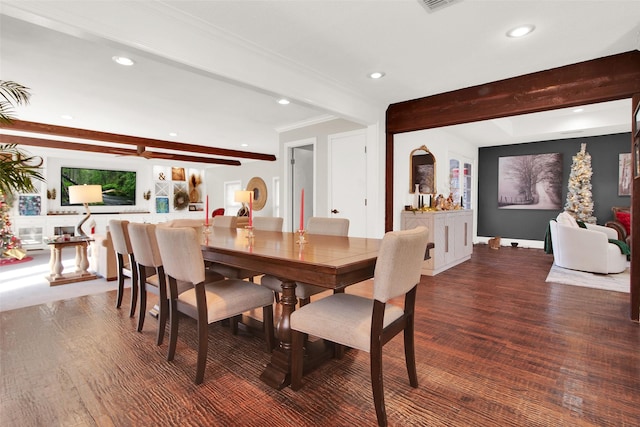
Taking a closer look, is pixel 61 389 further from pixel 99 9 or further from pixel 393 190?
pixel 393 190

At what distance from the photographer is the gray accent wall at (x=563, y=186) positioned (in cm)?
626

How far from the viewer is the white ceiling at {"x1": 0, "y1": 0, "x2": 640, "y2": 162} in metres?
2.21

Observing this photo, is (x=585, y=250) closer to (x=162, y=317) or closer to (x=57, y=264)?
(x=162, y=317)

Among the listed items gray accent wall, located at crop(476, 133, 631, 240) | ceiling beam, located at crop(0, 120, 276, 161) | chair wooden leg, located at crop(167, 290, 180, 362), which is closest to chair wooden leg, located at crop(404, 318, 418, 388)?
chair wooden leg, located at crop(167, 290, 180, 362)

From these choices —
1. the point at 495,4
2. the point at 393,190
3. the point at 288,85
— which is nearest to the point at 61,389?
the point at 288,85

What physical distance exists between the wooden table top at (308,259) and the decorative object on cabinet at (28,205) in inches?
327

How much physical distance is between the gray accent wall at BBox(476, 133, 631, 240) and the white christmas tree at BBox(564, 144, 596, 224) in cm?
19

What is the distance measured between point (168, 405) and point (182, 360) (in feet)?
1.66

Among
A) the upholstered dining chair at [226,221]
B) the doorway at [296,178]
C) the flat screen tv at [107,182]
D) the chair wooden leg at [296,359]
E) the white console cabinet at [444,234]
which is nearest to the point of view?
the chair wooden leg at [296,359]

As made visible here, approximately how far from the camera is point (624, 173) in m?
6.12

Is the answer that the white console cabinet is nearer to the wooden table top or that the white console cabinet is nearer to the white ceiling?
the white ceiling

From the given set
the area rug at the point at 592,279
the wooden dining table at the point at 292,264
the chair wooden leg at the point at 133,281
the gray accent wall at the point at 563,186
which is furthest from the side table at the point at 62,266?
the gray accent wall at the point at 563,186

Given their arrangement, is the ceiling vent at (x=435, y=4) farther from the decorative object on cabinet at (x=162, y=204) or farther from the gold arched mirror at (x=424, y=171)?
the decorative object on cabinet at (x=162, y=204)

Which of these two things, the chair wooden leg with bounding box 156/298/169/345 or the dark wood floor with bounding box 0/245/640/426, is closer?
the dark wood floor with bounding box 0/245/640/426
